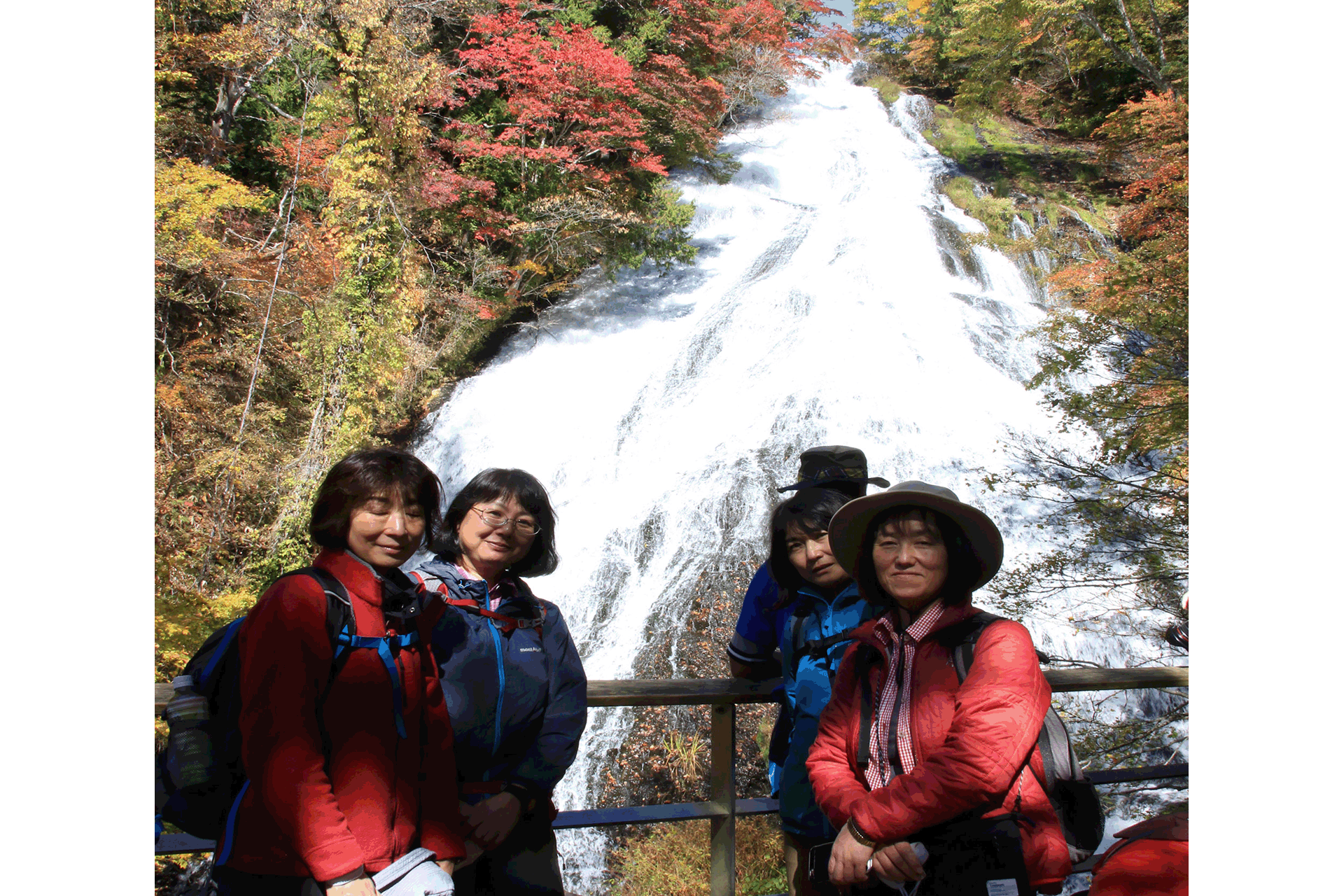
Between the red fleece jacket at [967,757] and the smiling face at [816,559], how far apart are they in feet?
1.31

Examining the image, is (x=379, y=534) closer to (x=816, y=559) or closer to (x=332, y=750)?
(x=332, y=750)

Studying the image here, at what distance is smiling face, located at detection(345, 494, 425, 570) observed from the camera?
148 centimetres

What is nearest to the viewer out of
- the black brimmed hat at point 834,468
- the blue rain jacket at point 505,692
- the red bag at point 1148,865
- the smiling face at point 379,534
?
the red bag at point 1148,865

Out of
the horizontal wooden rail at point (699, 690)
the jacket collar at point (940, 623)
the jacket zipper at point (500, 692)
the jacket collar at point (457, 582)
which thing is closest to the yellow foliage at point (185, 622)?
the horizontal wooden rail at point (699, 690)

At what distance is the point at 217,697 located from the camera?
1350mm

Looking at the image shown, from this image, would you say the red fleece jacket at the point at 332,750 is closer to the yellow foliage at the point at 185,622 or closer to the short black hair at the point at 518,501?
the short black hair at the point at 518,501

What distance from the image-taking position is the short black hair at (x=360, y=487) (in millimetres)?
1483

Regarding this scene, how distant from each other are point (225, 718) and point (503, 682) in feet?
1.62

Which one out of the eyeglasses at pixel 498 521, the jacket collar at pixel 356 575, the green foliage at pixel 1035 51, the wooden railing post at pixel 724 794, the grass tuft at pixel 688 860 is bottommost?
the grass tuft at pixel 688 860

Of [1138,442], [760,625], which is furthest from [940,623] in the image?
[1138,442]

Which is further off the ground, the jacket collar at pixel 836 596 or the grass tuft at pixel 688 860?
the jacket collar at pixel 836 596

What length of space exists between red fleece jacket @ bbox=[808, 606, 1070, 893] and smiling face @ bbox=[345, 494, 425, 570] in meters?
0.85

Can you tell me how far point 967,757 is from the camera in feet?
4.15

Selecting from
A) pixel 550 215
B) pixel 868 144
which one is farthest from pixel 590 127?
pixel 868 144
